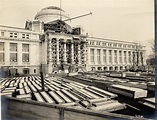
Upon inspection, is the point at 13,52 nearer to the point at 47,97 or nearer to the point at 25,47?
the point at 25,47

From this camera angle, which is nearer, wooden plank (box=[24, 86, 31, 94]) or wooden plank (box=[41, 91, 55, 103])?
wooden plank (box=[41, 91, 55, 103])

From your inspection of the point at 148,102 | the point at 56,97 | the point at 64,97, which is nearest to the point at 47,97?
the point at 56,97

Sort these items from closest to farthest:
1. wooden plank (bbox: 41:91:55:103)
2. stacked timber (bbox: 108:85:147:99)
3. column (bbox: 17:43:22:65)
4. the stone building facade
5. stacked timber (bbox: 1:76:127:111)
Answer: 1. stacked timber (bbox: 108:85:147:99)
2. stacked timber (bbox: 1:76:127:111)
3. wooden plank (bbox: 41:91:55:103)
4. the stone building facade
5. column (bbox: 17:43:22:65)

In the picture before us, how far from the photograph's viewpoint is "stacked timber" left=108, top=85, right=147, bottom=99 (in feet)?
6.03

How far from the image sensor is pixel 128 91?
6.28ft

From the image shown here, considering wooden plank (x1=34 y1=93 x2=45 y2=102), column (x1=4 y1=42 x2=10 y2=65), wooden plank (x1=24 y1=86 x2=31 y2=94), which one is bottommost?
wooden plank (x1=34 y1=93 x2=45 y2=102)

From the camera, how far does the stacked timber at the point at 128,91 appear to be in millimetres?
1838

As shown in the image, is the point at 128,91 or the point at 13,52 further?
the point at 13,52

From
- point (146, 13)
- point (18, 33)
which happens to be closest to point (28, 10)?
point (18, 33)

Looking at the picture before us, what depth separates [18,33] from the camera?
2654mm

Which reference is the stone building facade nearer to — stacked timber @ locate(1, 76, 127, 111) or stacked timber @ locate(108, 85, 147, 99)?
stacked timber @ locate(1, 76, 127, 111)

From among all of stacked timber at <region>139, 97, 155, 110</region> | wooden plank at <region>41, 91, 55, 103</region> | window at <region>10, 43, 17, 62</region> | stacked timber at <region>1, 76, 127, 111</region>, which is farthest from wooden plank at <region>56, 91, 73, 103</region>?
window at <region>10, 43, 17, 62</region>

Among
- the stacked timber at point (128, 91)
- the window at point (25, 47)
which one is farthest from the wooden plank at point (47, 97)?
the window at point (25, 47)

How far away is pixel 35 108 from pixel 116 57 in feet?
4.56
